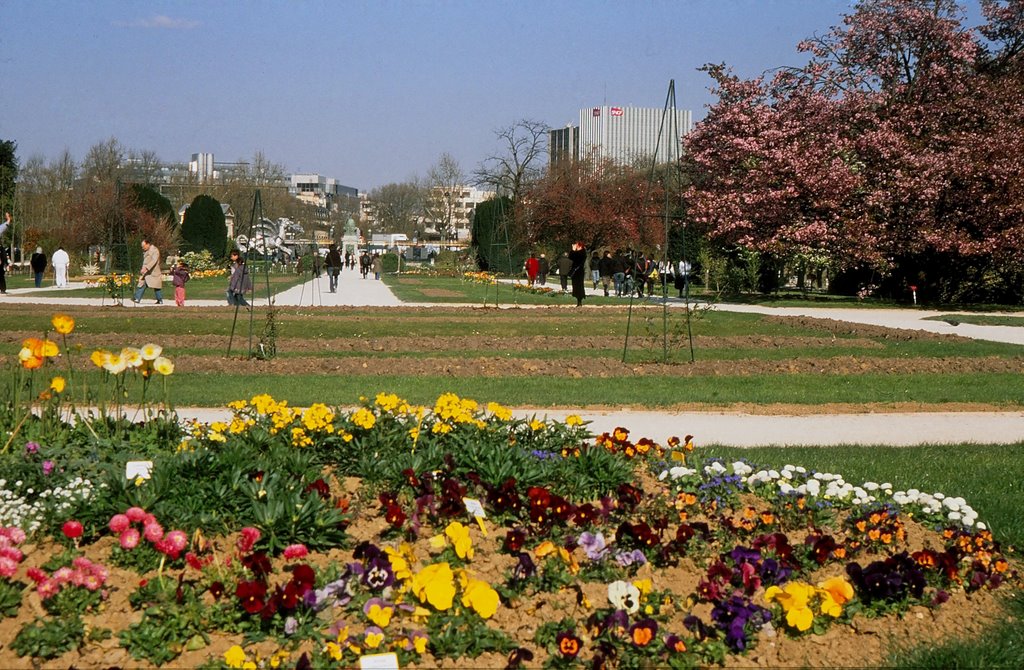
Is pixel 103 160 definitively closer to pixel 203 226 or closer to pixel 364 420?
pixel 203 226

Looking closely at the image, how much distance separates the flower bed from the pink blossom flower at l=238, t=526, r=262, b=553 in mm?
52

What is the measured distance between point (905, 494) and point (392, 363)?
899 cm

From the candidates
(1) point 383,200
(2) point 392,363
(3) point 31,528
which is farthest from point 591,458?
(1) point 383,200

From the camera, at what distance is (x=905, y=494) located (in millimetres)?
6824

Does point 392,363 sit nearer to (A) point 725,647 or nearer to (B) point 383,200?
(A) point 725,647

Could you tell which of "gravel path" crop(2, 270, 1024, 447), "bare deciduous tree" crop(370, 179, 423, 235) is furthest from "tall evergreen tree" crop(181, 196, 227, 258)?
"bare deciduous tree" crop(370, 179, 423, 235)

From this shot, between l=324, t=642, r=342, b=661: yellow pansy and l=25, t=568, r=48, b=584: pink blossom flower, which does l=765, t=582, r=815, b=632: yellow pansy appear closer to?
l=324, t=642, r=342, b=661: yellow pansy

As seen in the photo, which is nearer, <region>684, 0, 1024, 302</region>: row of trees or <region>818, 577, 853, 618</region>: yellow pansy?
<region>818, 577, 853, 618</region>: yellow pansy

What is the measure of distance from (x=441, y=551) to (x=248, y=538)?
0.96m

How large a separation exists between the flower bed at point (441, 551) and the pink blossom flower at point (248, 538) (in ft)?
0.17

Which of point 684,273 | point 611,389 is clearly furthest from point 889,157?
point 611,389

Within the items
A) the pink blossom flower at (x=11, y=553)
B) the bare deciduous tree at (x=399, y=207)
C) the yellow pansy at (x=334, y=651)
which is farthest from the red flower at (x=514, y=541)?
the bare deciduous tree at (x=399, y=207)

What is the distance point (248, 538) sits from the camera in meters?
5.06

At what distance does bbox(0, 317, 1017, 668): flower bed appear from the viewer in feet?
15.4
